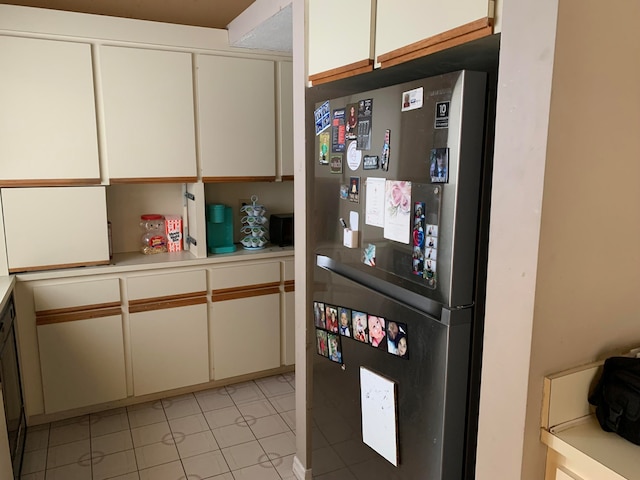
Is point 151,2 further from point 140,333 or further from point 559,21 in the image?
point 559,21

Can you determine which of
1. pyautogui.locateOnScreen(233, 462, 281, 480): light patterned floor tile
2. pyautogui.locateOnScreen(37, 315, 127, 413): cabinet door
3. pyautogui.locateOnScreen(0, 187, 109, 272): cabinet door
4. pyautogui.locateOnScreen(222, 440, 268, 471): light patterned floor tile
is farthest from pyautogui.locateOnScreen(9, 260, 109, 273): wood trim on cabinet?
pyautogui.locateOnScreen(233, 462, 281, 480): light patterned floor tile

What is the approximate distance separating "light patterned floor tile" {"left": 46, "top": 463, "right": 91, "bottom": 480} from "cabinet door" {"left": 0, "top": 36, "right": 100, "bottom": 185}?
1396 millimetres

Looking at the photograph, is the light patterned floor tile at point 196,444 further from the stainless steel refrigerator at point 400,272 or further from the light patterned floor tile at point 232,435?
the stainless steel refrigerator at point 400,272

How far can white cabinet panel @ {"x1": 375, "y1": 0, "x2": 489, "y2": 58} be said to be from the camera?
47.6 inches

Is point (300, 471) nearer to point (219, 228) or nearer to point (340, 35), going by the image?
point (219, 228)

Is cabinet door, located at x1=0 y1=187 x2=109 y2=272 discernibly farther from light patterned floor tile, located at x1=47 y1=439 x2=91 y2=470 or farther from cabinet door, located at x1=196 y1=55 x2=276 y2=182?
light patterned floor tile, located at x1=47 y1=439 x2=91 y2=470

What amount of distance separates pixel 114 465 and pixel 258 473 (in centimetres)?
70

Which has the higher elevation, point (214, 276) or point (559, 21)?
point (559, 21)

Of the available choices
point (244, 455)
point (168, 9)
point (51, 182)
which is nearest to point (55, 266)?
point (51, 182)

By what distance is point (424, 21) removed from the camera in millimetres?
1358

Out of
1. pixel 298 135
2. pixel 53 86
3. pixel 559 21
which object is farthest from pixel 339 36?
pixel 53 86

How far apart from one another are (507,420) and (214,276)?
2108mm

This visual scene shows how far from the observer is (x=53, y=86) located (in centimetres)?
249

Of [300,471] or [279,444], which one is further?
[279,444]
